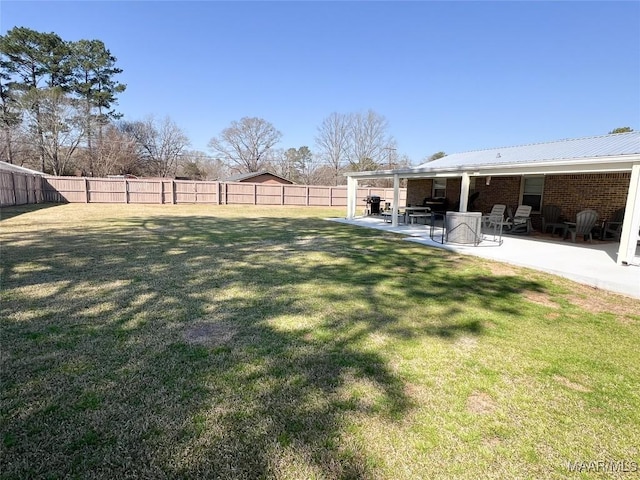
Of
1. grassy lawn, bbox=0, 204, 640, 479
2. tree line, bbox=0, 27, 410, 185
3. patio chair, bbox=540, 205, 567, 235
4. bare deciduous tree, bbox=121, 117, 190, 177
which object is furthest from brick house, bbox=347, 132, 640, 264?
bare deciduous tree, bbox=121, 117, 190, 177

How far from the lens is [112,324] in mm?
3471

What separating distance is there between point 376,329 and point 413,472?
71.5 inches

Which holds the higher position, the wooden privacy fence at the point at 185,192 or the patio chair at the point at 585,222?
the wooden privacy fence at the point at 185,192

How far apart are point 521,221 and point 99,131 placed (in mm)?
36634

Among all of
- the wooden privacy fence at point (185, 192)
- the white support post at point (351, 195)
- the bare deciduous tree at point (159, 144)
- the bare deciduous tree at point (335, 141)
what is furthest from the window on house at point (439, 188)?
the bare deciduous tree at point (159, 144)

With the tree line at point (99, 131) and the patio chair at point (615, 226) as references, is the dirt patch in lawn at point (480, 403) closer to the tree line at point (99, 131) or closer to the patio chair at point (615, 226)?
the patio chair at point (615, 226)

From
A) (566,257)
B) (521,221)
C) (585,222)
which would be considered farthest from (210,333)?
(521,221)

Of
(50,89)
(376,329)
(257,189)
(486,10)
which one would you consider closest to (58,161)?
(50,89)

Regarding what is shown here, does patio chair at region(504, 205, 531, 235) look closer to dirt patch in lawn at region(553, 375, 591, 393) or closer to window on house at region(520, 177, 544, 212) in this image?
window on house at region(520, 177, 544, 212)

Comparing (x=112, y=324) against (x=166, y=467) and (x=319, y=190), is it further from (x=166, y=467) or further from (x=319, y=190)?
(x=319, y=190)

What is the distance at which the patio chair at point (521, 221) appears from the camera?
11258 mm

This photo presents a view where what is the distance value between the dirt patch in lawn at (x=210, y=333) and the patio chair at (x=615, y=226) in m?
11.5

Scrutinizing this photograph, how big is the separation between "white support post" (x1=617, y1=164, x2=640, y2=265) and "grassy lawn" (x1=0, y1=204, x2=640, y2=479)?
2.23m

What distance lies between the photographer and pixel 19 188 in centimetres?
1792
